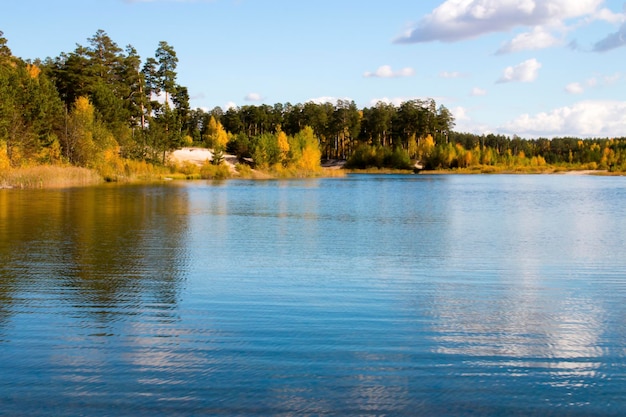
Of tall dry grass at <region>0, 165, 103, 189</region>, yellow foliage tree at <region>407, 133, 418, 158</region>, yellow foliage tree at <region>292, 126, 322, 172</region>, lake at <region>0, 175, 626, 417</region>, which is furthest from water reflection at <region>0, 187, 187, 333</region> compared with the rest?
yellow foliage tree at <region>407, 133, 418, 158</region>

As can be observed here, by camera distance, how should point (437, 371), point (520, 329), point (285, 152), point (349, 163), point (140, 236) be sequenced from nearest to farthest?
point (437, 371) < point (520, 329) < point (140, 236) < point (285, 152) < point (349, 163)

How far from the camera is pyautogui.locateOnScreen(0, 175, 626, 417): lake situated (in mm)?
6520

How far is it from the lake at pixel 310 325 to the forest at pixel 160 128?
40052 millimetres

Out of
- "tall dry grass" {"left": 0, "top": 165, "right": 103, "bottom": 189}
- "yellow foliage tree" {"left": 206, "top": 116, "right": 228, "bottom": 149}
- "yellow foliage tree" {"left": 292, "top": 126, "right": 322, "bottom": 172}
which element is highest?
"yellow foliage tree" {"left": 206, "top": 116, "right": 228, "bottom": 149}

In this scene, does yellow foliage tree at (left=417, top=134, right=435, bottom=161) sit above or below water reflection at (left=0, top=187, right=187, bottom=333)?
above

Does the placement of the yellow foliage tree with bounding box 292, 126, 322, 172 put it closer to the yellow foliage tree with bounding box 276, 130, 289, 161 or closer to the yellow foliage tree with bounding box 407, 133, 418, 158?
the yellow foliage tree with bounding box 276, 130, 289, 161

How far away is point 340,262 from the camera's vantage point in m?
15.9

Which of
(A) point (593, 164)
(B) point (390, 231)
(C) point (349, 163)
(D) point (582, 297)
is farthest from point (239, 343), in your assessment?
(A) point (593, 164)

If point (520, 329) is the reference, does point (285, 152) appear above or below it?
above

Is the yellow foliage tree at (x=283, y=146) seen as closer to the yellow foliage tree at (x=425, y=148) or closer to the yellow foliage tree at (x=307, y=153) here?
the yellow foliage tree at (x=307, y=153)

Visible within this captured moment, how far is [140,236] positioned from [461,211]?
19188mm

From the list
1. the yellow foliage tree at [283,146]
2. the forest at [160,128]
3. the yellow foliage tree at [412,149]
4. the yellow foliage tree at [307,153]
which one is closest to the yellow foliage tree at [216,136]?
the forest at [160,128]

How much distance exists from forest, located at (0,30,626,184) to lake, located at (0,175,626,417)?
40.1 m

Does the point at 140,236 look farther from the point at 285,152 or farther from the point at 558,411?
the point at 285,152
